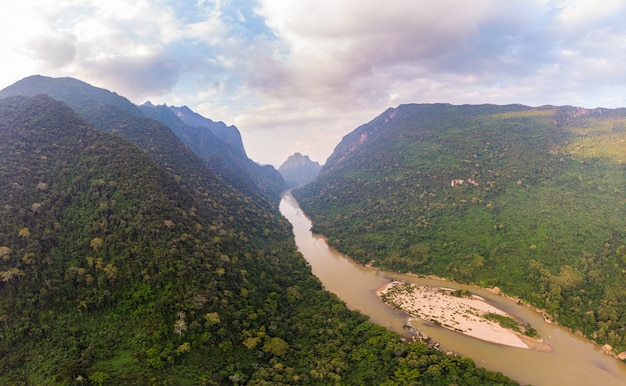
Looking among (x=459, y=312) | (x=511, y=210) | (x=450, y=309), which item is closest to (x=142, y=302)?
(x=450, y=309)

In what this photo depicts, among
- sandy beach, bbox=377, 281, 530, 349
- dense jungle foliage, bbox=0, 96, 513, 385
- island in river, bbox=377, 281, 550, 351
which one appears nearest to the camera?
dense jungle foliage, bbox=0, 96, 513, 385

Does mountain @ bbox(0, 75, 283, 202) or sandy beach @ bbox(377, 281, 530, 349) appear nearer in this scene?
sandy beach @ bbox(377, 281, 530, 349)

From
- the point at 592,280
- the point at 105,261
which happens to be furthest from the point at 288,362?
the point at 592,280

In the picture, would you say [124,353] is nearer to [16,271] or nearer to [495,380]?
[16,271]

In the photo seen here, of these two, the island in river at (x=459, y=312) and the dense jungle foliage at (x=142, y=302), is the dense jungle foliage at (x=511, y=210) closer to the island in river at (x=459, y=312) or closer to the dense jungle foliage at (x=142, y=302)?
the island in river at (x=459, y=312)

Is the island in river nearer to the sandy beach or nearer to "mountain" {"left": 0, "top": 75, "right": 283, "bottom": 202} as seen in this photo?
the sandy beach

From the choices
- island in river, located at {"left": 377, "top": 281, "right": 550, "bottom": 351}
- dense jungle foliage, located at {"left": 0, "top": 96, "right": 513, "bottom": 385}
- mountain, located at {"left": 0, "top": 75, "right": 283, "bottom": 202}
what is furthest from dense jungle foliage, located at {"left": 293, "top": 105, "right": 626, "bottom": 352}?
mountain, located at {"left": 0, "top": 75, "right": 283, "bottom": 202}
